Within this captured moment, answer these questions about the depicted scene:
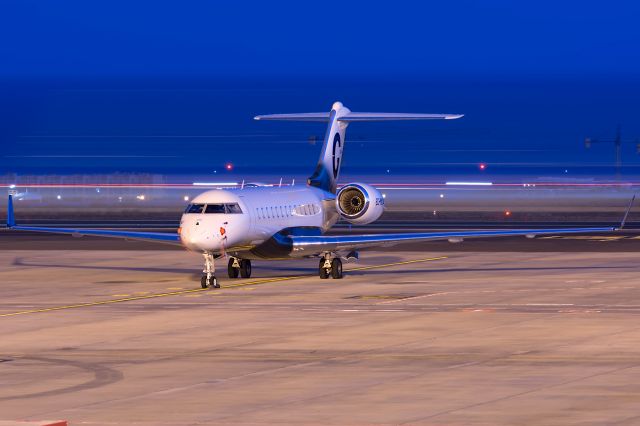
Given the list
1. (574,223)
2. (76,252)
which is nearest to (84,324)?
(76,252)

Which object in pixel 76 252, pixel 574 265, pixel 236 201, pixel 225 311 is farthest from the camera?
pixel 76 252

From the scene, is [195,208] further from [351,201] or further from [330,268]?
[351,201]

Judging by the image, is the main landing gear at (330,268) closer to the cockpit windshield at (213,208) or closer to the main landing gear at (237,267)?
the main landing gear at (237,267)

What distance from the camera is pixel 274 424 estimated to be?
760 inches

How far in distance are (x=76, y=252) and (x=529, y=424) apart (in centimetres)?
4055

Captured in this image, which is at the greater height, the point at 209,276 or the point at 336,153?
the point at 336,153

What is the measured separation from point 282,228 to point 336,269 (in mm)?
2321

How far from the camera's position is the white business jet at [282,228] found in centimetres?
4103

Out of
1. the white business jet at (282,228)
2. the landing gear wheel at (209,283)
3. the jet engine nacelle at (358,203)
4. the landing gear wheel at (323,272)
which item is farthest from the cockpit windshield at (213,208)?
the jet engine nacelle at (358,203)

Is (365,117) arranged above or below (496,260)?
above

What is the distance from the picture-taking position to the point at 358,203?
47.4 metres

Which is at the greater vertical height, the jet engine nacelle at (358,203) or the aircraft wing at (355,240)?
the jet engine nacelle at (358,203)

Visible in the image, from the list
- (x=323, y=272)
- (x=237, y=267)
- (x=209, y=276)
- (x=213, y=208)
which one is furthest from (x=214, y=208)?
(x=323, y=272)

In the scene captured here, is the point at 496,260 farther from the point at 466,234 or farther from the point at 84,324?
the point at 84,324
